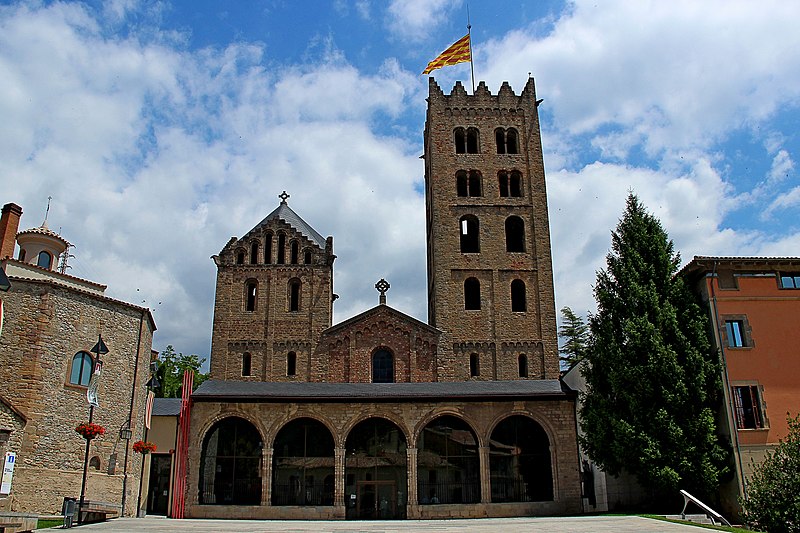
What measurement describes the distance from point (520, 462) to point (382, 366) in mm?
10899

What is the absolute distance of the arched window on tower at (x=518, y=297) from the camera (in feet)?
124

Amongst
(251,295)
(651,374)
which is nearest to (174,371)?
(251,295)

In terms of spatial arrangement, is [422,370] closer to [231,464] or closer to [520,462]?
[520,462]

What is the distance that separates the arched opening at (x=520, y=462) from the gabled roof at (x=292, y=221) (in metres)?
17.1

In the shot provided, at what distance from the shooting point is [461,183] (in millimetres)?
40875

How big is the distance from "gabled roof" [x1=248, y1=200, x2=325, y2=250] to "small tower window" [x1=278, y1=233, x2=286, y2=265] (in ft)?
3.07

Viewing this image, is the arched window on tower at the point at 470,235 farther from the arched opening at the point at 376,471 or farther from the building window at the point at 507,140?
the arched opening at the point at 376,471

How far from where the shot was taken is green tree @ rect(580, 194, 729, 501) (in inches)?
915

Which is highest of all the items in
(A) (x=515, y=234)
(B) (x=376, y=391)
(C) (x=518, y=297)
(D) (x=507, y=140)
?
(D) (x=507, y=140)

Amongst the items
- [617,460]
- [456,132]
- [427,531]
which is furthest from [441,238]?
[427,531]

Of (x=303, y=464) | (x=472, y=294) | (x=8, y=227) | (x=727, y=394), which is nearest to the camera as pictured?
(x=727, y=394)

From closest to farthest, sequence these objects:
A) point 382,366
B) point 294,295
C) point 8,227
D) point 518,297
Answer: point 8,227, point 382,366, point 518,297, point 294,295

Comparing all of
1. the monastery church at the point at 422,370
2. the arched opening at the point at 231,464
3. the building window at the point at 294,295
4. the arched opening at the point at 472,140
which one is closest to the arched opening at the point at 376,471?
the monastery church at the point at 422,370

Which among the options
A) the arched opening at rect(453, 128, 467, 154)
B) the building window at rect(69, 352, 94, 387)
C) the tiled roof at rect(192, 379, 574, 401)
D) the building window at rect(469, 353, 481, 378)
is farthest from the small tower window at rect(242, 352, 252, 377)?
the arched opening at rect(453, 128, 467, 154)
